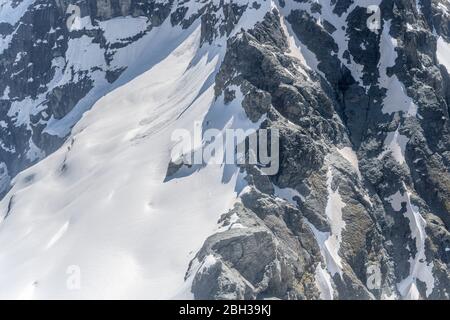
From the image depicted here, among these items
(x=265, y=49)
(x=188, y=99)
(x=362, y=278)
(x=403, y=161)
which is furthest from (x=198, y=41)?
(x=362, y=278)

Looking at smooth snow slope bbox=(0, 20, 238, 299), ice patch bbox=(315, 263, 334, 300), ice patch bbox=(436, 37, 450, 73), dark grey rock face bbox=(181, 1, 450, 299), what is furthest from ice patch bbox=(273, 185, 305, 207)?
ice patch bbox=(436, 37, 450, 73)

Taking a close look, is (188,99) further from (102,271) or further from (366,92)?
(102,271)

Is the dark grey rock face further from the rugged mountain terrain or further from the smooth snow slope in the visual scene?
the smooth snow slope

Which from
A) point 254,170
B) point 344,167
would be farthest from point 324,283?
point 344,167

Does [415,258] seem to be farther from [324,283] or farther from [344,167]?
[324,283]

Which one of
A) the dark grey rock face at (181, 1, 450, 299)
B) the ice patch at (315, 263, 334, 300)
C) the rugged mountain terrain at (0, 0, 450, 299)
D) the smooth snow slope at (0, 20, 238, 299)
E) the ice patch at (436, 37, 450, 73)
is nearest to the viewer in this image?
the dark grey rock face at (181, 1, 450, 299)
